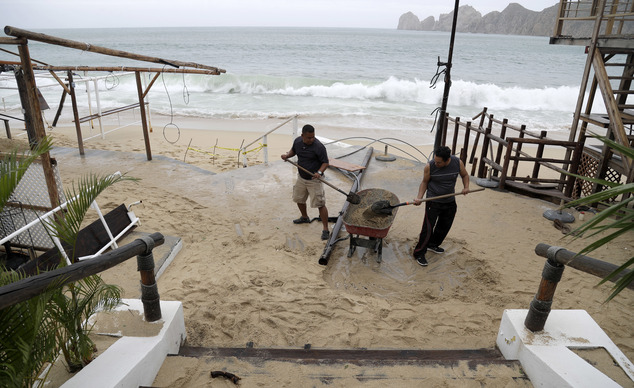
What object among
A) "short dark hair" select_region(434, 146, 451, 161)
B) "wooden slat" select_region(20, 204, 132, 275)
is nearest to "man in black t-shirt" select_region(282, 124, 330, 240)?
"short dark hair" select_region(434, 146, 451, 161)

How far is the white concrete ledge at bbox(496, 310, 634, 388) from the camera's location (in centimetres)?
268

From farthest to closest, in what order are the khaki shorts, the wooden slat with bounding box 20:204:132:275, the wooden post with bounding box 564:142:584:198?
the wooden post with bounding box 564:142:584:198 → the khaki shorts → the wooden slat with bounding box 20:204:132:275

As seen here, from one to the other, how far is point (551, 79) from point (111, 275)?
133ft

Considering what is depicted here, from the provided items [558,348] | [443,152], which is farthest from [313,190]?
[558,348]

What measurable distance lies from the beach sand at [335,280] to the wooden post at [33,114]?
128cm

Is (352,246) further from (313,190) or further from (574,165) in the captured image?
(574,165)

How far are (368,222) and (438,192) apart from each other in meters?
1.01

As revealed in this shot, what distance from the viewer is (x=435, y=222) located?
5.62 metres

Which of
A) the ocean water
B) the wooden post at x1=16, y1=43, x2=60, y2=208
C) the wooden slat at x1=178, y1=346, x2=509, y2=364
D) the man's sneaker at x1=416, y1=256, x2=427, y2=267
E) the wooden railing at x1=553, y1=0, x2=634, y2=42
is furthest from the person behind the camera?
the ocean water

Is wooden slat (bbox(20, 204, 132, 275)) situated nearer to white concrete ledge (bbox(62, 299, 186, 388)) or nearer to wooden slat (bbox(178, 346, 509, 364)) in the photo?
white concrete ledge (bbox(62, 299, 186, 388))

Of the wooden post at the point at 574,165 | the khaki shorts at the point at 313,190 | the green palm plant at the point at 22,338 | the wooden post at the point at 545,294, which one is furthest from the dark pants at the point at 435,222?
the green palm plant at the point at 22,338

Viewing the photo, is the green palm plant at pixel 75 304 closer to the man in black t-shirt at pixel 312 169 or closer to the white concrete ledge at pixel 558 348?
the white concrete ledge at pixel 558 348

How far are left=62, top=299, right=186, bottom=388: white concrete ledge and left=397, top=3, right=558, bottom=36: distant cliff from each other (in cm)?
12424

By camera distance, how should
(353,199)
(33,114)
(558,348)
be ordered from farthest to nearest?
(353,199) < (33,114) < (558,348)
